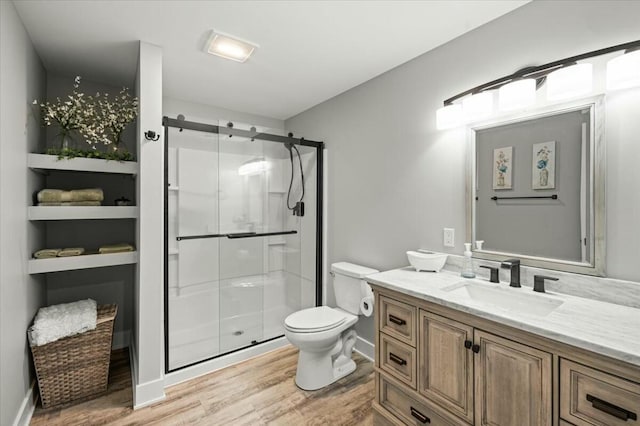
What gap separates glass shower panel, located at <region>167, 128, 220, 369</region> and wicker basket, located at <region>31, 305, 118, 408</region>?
0.45 metres

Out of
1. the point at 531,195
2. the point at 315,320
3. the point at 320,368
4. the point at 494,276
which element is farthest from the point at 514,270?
the point at 320,368

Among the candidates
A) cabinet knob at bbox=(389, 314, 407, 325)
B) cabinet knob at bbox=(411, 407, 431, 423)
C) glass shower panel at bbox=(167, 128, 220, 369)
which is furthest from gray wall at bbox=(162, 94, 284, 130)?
cabinet knob at bbox=(411, 407, 431, 423)

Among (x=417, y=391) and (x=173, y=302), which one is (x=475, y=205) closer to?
(x=417, y=391)

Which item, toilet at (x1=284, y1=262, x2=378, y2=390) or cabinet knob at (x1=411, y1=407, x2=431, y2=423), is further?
toilet at (x1=284, y1=262, x2=378, y2=390)

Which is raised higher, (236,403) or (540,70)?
(540,70)

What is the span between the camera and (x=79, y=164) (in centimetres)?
209

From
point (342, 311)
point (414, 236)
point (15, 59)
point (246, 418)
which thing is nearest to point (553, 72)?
point (414, 236)

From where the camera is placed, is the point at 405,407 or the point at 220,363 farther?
the point at 220,363

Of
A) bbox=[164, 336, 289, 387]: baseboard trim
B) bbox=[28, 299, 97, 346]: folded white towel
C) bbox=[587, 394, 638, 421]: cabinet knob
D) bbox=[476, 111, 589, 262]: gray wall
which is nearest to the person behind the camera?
bbox=[587, 394, 638, 421]: cabinet knob

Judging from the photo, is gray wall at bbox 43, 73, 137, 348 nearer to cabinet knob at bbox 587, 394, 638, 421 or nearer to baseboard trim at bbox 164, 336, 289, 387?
baseboard trim at bbox 164, 336, 289, 387

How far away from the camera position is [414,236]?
228cm

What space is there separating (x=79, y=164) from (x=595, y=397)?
9.73ft

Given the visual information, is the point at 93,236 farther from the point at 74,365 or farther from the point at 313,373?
the point at 313,373

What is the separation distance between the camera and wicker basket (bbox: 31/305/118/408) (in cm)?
196
